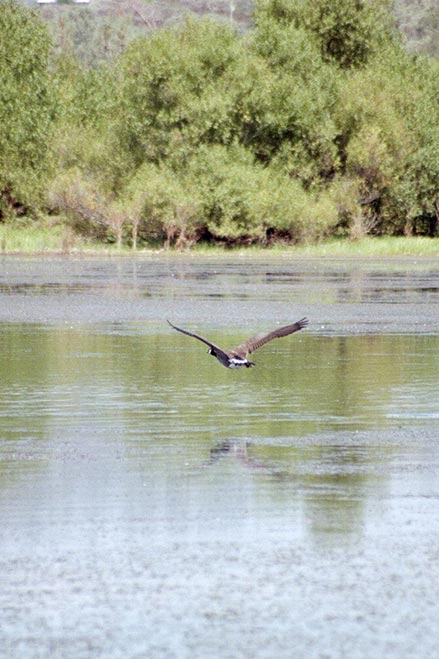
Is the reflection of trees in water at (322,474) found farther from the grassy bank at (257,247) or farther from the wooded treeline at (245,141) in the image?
the grassy bank at (257,247)

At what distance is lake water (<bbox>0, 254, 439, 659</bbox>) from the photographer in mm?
7410

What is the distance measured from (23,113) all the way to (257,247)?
47.6 feet

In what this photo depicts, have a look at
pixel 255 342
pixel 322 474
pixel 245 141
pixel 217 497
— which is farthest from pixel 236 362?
pixel 245 141

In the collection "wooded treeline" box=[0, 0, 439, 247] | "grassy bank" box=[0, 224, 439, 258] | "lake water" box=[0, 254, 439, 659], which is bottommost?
"lake water" box=[0, 254, 439, 659]

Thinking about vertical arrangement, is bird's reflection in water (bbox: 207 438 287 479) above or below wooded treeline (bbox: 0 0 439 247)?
below

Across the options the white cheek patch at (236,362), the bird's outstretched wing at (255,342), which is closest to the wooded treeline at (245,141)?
the bird's outstretched wing at (255,342)

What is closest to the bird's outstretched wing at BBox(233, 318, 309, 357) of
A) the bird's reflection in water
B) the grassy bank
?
the bird's reflection in water

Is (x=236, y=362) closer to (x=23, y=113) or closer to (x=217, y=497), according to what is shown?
(x=217, y=497)

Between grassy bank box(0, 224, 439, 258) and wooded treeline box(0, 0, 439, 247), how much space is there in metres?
0.56

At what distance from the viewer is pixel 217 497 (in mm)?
10352

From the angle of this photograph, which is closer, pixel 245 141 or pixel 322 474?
pixel 322 474

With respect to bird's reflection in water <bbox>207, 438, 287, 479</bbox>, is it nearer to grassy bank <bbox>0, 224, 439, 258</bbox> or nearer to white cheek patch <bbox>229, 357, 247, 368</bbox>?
white cheek patch <bbox>229, 357, 247, 368</bbox>

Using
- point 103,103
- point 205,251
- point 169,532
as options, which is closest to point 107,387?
point 169,532

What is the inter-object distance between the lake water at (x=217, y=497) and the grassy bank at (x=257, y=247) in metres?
36.1
